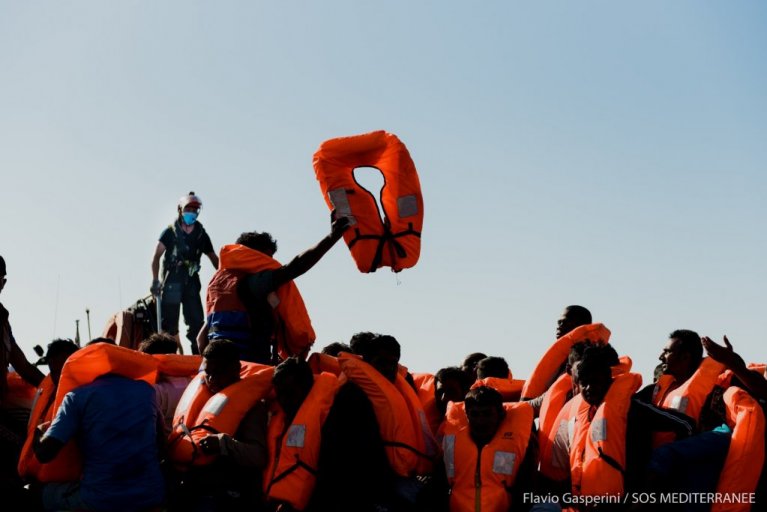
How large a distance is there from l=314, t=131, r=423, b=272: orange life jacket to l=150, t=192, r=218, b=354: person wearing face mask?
2.92 meters

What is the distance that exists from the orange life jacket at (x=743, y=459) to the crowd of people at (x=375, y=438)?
10mm

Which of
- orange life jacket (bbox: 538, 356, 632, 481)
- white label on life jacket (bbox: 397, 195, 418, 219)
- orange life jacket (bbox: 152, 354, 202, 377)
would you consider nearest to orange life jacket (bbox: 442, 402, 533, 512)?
orange life jacket (bbox: 538, 356, 632, 481)

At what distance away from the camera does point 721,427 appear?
791 centimetres

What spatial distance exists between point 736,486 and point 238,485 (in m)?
3.64

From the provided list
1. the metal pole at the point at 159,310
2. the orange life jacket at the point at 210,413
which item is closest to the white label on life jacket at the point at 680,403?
the orange life jacket at the point at 210,413

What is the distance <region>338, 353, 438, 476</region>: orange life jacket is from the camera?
790 centimetres

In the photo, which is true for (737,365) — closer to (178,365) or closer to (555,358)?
(555,358)

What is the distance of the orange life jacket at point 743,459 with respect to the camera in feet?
24.8

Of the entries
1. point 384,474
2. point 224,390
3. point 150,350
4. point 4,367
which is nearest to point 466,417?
point 384,474

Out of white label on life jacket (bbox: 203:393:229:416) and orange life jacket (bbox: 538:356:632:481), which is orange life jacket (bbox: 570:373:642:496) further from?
white label on life jacket (bbox: 203:393:229:416)

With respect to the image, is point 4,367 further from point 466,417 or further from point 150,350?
point 466,417

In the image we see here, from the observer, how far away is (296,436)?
7.81 meters

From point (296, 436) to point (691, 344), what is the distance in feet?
10.7

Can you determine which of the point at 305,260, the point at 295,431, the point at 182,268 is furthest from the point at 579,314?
the point at 182,268
